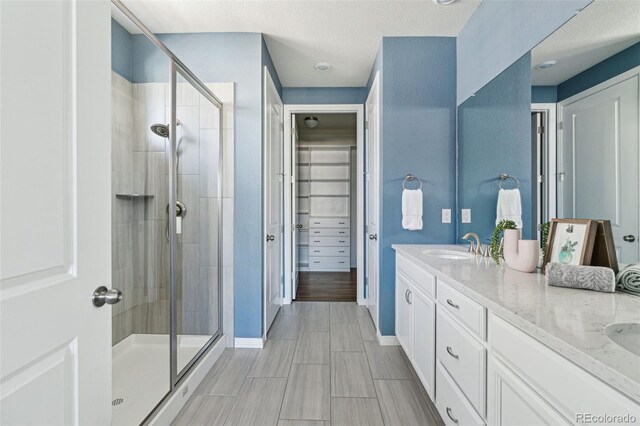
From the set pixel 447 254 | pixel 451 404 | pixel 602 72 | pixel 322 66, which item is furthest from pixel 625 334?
pixel 322 66

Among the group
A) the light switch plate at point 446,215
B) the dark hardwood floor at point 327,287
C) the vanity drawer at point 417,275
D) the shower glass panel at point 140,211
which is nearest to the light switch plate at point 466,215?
the light switch plate at point 446,215

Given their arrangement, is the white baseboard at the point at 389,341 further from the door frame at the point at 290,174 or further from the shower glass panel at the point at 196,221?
the shower glass panel at the point at 196,221

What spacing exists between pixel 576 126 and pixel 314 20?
191 cm

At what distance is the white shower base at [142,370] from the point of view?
1.62 meters

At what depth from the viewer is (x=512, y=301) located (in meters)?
1.03

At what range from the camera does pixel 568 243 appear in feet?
4.21

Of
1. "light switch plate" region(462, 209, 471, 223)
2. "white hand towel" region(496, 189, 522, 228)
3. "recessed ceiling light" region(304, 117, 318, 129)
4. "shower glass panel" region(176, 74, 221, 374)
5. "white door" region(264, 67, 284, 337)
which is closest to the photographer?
"white hand towel" region(496, 189, 522, 228)

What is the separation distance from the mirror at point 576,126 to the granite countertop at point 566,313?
28 cm

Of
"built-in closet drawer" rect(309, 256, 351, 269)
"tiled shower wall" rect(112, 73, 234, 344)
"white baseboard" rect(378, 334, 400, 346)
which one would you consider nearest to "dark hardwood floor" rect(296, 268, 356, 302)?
"built-in closet drawer" rect(309, 256, 351, 269)

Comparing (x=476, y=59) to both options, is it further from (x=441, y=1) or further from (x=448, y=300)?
(x=448, y=300)

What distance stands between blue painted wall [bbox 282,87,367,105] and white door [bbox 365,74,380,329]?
0.29 meters

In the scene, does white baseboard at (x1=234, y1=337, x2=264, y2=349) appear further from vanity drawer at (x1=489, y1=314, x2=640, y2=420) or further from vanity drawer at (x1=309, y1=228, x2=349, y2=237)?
vanity drawer at (x1=309, y1=228, x2=349, y2=237)

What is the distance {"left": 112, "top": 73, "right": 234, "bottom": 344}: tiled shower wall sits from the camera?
1.94 metres
